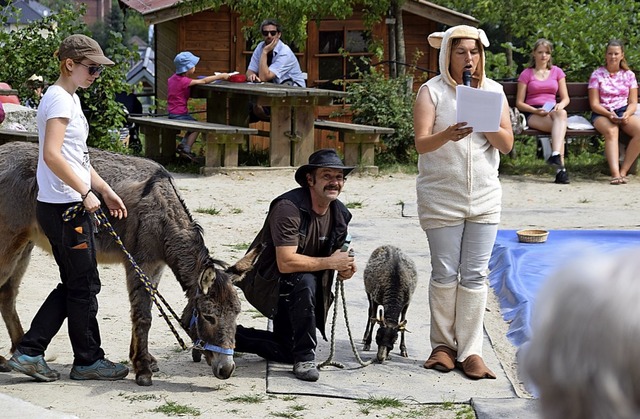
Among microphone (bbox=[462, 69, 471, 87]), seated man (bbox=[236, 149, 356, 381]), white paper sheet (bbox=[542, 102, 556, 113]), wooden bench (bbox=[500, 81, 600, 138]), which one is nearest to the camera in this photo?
microphone (bbox=[462, 69, 471, 87])

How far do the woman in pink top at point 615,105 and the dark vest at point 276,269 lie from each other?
8133mm

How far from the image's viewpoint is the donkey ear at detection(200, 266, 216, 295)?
594 centimetres

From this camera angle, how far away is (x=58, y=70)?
1470 centimetres

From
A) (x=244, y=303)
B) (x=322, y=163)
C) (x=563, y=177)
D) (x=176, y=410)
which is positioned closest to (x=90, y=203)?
(x=176, y=410)

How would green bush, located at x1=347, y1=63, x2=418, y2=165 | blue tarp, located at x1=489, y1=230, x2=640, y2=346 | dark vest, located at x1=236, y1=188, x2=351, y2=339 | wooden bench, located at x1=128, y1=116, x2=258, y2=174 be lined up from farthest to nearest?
green bush, located at x1=347, y1=63, x2=418, y2=165, wooden bench, located at x1=128, y1=116, x2=258, y2=174, blue tarp, located at x1=489, y1=230, x2=640, y2=346, dark vest, located at x1=236, y1=188, x2=351, y2=339

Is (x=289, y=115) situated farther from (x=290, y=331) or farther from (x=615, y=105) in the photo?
(x=290, y=331)

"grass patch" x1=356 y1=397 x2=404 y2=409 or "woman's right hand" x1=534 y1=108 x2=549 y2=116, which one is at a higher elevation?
"woman's right hand" x1=534 y1=108 x2=549 y2=116

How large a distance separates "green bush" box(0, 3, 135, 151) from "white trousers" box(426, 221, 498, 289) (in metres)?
8.13

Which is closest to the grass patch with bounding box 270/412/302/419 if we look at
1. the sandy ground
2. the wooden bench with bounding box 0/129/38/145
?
the sandy ground

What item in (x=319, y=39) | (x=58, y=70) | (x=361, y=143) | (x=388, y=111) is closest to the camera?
(x=361, y=143)

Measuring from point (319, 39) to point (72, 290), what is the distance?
13.8 metres

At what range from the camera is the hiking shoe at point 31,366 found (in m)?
5.94

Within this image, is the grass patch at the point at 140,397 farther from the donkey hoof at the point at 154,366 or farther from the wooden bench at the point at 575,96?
the wooden bench at the point at 575,96

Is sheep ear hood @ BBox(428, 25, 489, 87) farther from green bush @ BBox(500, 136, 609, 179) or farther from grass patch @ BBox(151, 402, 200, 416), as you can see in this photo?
green bush @ BBox(500, 136, 609, 179)
